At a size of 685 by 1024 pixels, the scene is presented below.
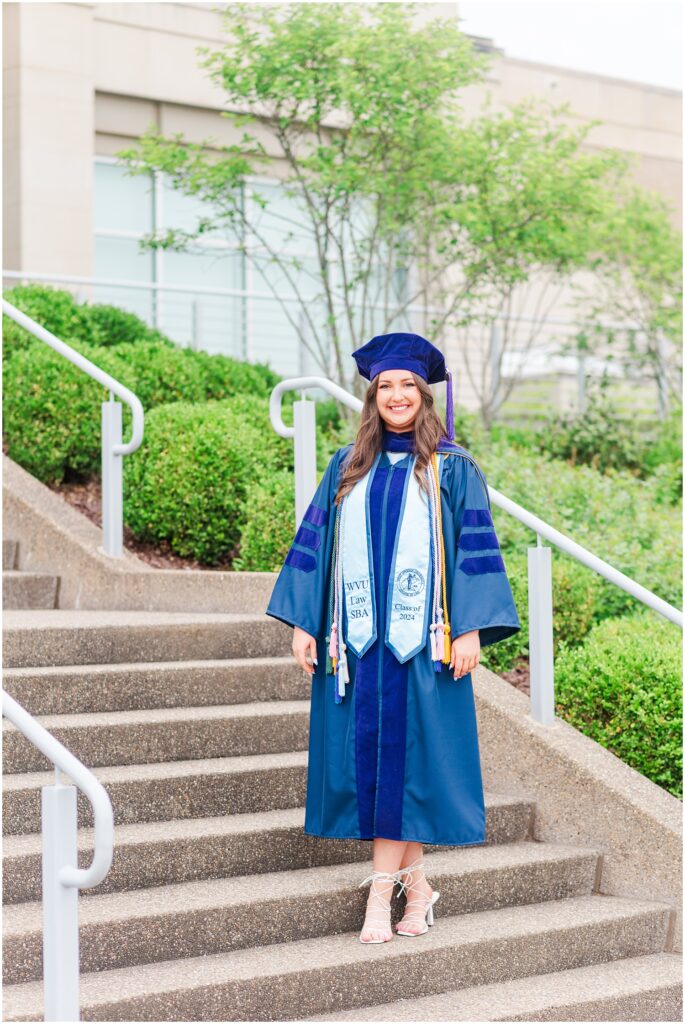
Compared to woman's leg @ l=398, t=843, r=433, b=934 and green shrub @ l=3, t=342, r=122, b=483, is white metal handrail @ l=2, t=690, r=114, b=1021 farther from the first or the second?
green shrub @ l=3, t=342, r=122, b=483

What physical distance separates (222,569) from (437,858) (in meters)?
2.59

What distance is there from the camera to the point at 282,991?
11.9 ft

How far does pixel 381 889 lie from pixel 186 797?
77 centimetres

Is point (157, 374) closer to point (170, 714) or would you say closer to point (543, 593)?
point (170, 714)

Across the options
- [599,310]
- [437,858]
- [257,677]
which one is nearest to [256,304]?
[599,310]

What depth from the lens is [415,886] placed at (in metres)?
4.04

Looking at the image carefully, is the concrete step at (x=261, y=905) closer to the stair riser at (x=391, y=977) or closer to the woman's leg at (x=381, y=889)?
the woman's leg at (x=381, y=889)

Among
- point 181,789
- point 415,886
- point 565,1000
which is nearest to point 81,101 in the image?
point 181,789

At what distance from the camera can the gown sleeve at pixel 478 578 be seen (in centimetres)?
388

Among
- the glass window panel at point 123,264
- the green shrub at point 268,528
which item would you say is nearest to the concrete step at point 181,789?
the green shrub at point 268,528

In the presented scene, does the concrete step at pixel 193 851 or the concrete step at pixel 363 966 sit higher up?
the concrete step at pixel 193 851

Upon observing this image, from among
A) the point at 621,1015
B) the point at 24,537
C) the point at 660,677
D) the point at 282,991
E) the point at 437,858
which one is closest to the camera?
the point at 282,991

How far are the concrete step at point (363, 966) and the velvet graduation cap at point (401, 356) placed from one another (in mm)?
1558

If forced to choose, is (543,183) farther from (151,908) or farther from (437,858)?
(151,908)
